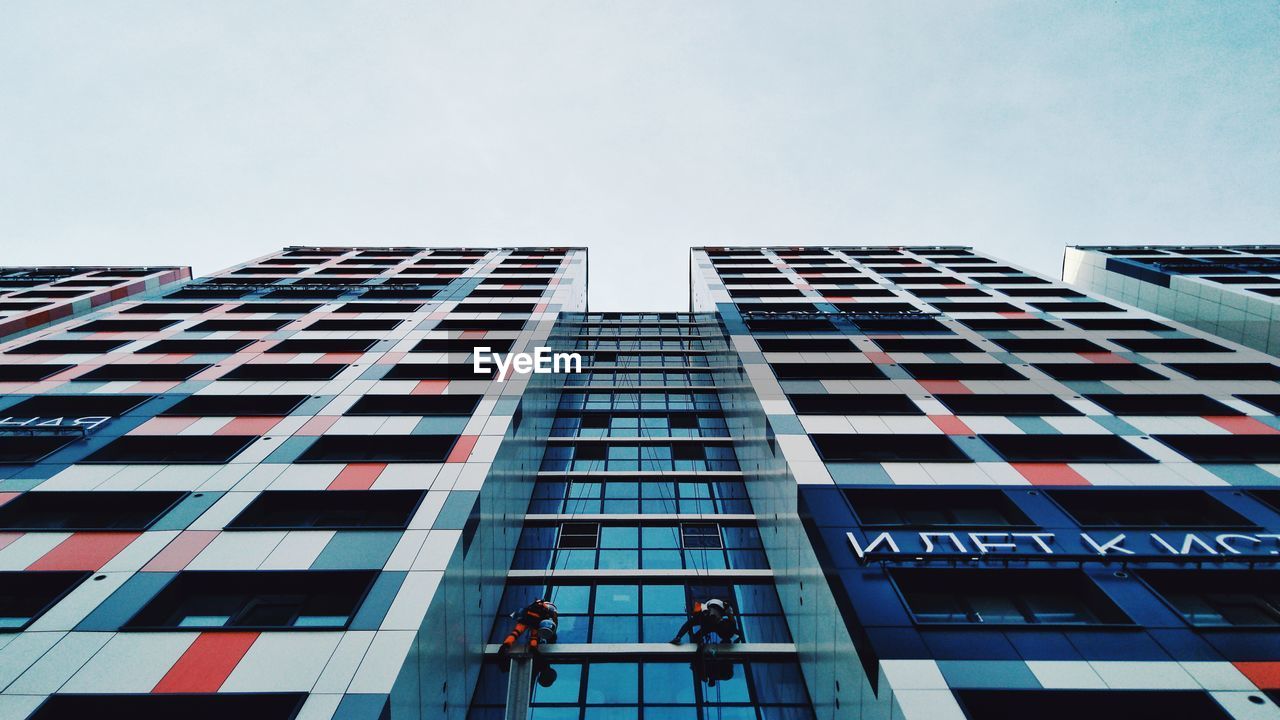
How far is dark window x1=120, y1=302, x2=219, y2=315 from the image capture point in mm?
30547

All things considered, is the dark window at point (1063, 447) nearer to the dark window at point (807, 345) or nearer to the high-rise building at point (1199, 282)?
the dark window at point (807, 345)

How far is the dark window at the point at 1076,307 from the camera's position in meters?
31.2

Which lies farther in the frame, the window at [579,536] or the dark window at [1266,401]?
the window at [579,536]

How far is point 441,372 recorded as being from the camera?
23500 mm

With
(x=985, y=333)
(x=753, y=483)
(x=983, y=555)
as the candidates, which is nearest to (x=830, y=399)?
(x=753, y=483)

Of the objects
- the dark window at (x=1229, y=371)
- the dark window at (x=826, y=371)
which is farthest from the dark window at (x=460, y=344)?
the dark window at (x=1229, y=371)

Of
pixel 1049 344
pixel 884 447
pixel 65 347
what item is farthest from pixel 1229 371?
pixel 65 347

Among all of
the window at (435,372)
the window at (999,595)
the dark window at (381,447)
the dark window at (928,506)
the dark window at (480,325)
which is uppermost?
the dark window at (480,325)

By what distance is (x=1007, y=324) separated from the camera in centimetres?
2897

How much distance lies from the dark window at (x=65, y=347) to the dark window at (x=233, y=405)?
9320 millimetres

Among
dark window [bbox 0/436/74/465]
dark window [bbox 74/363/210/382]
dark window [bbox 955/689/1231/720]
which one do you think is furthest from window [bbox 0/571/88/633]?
dark window [bbox 955/689/1231/720]

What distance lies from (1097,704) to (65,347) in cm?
3846

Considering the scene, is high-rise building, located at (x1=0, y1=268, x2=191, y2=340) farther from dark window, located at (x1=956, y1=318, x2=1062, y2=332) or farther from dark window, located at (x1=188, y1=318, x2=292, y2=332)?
dark window, located at (x1=956, y1=318, x2=1062, y2=332)

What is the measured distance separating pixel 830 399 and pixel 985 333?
12.5 metres
